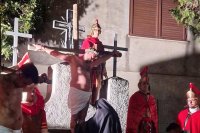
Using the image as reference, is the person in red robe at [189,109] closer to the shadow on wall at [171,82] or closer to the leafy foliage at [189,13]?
the leafy foliage at [189,13]

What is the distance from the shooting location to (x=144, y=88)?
28.6 ft

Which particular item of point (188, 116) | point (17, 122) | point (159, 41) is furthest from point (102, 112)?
point (159, 41)

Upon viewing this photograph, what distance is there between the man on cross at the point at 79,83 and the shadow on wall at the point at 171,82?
20.8 feet

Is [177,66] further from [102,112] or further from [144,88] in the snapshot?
[102,112]

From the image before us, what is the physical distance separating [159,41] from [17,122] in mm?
8688

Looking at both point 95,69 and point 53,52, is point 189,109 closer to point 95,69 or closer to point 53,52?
point 95,69

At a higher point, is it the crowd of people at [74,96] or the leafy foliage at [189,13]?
the leafy foliage at [189,13]

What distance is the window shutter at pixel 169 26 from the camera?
573 inches

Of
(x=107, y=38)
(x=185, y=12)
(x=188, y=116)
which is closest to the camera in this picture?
(x=188, y=116)

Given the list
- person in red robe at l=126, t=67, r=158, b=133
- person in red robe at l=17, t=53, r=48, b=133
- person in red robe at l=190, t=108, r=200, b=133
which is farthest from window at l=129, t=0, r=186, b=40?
person in red robe at l=17, t=53, r=48, b=133

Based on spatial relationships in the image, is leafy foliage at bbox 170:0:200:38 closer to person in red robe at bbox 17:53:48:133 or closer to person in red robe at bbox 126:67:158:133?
person in red robe at bbox 126:67:158:133

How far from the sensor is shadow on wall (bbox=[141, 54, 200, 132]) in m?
14.0

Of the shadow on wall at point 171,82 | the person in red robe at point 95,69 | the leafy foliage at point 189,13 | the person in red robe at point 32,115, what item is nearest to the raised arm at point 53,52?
the person in red robe at point 95,69

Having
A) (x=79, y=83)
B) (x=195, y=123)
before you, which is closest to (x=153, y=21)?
(x=195, y=123)
